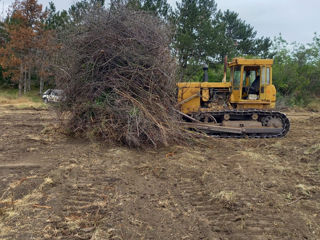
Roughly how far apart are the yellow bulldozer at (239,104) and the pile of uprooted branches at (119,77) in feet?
5.98

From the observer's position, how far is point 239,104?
956 cm

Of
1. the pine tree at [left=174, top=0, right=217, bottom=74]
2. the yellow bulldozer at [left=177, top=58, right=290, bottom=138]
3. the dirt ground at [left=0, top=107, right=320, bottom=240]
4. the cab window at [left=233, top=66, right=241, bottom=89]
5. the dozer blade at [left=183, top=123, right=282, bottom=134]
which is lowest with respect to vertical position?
the dirt ground at [left=0, top=107, right=320, bottom=240]

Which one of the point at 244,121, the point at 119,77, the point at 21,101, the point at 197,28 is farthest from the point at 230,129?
the point at 21,101

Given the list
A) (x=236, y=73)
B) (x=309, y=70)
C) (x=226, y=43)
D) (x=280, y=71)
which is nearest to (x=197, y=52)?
(x=226, y=43)

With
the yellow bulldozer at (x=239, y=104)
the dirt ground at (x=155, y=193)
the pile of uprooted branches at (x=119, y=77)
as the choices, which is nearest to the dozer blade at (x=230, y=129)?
the yellow bulldozer at (x=239, y=104)

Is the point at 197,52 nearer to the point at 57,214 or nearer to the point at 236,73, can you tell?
the point at 236,73

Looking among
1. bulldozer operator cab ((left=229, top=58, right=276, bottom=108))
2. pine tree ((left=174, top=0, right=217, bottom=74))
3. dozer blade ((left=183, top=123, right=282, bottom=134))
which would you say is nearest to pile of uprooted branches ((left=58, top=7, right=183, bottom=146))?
dozer blade ((left=183, top=123, right=282, bottom=134))

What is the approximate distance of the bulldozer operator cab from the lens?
9.28 meters

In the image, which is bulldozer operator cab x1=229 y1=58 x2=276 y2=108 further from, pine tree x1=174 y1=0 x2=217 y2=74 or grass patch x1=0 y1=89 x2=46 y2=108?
pine tree x1=174 y1=0 x2=217 y2=74

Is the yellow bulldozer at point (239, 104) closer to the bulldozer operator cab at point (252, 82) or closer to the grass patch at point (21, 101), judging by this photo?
the bulldozer operator cab at point (252, 82)

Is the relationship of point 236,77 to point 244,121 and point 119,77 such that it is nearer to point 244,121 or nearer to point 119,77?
point 244,121

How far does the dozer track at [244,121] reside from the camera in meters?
9.10

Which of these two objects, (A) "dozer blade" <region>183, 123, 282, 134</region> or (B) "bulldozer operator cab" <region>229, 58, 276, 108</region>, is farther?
(B) "bulldozer operator cab" <region>229, 58, 276, 108</region>

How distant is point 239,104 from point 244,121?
0.65m
